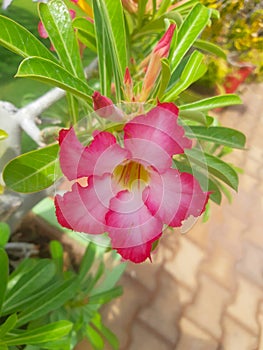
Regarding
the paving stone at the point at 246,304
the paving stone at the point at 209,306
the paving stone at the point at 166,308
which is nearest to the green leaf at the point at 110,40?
the paving stone at the point at 166,308

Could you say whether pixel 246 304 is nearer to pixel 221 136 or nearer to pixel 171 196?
pixel 221 136

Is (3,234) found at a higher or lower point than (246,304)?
higher

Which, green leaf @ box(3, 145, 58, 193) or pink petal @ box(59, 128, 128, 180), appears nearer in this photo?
pink petal @ box(59, 128, 128, 180)

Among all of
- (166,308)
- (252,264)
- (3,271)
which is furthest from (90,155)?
(252,264)

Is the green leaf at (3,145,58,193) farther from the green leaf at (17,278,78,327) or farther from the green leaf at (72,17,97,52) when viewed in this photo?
the green leaf at (17,278,78,327)

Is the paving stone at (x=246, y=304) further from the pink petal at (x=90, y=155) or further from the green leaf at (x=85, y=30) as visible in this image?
the pink petal at (x=90, y=155)

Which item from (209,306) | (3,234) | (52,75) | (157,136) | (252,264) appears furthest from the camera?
(252,264)

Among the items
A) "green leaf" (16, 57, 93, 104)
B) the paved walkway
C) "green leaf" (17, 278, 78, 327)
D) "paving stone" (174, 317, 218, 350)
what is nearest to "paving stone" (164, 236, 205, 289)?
the paved walkway
